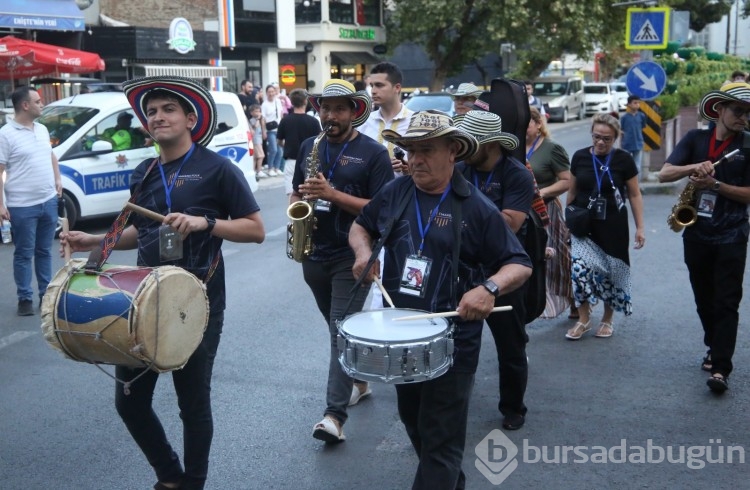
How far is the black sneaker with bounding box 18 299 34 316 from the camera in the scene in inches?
337

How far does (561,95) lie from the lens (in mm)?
43469

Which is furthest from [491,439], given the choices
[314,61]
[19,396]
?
[314,61]

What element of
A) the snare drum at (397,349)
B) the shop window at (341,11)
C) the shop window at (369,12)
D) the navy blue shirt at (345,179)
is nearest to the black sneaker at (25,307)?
the navy blue shirt at (345,179)

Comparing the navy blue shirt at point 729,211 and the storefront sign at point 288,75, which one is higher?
the storefront sign at point 288,75

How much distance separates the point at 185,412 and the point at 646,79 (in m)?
15.2

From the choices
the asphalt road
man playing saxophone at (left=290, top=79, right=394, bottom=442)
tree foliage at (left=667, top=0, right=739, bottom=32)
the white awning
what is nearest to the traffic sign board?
the asphalt road

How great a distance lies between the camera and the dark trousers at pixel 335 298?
536cm

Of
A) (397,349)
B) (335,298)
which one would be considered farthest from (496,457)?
(397,349)

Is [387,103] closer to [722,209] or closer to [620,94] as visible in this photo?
[722,209]

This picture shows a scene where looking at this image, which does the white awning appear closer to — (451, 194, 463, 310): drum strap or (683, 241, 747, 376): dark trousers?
(683, 241, 747, 376): dark trousers

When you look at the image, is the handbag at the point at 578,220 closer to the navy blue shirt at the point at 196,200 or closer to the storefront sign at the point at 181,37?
the navy blue shirt at the point at 196,200

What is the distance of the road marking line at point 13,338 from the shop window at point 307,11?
3611 centimetres

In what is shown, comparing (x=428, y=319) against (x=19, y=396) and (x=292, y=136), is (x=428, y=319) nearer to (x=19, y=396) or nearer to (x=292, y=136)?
(x=19, y=396)

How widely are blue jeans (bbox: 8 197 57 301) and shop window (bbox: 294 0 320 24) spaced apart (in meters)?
34.8
